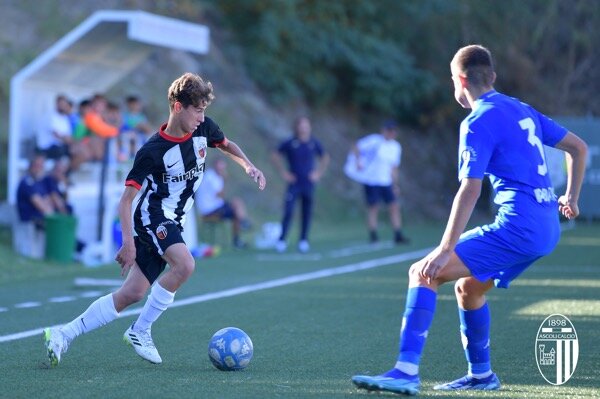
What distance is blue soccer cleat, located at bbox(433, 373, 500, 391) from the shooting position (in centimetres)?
681

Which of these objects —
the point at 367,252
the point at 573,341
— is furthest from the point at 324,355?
the point at 367,252

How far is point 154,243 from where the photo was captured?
7.63 metres

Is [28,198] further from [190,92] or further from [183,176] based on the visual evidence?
[190,92]

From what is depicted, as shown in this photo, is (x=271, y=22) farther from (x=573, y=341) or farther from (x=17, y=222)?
(x=573, y=341)

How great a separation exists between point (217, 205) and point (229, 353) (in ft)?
41.9

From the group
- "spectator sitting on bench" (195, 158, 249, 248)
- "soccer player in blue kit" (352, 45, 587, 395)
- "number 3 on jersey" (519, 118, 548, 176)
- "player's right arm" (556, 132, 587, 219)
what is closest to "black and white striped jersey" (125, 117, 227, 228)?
"soccer player in blue kit" (352, 45, 587, 395)

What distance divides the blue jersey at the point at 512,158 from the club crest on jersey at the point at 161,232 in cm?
215

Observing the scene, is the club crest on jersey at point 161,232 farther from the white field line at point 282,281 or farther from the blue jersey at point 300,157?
the blue jersey at point 300,157

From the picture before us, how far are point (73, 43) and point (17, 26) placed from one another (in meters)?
7.11

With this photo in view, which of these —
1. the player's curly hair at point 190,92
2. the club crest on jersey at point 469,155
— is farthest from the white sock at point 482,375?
the player's curly hair at point 190,92

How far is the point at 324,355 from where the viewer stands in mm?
8227

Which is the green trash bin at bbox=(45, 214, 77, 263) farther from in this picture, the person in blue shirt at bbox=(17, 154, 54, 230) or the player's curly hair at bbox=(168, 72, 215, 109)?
the player's curly hair at bbox=(168, 72, 215, 109)

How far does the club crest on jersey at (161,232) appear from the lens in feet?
24.9

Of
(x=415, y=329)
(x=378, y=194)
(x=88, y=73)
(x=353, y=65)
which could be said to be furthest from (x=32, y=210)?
(x=353, y=65)
